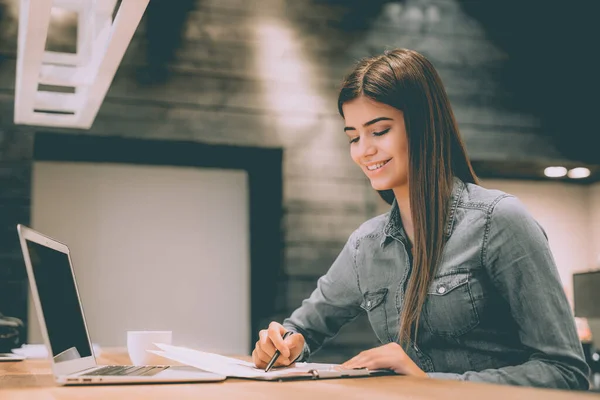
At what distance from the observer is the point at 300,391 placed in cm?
95

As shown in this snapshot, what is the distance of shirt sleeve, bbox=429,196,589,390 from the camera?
47.2 inches

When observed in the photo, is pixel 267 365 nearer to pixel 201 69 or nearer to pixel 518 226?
pixel 518 226

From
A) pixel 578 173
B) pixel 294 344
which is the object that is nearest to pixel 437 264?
pixel 294 344

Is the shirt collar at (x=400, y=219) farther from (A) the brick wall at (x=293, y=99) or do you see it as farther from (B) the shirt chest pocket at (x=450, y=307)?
(A) the brick wall at (x=293, y=99)

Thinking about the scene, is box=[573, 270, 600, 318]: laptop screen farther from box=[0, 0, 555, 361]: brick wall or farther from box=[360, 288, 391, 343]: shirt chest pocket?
box=[0, 0, 555, 361]: brick wall

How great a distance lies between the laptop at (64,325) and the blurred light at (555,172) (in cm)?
409

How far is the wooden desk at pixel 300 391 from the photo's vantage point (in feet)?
2.80

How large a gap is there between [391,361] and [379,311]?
342 millimetres

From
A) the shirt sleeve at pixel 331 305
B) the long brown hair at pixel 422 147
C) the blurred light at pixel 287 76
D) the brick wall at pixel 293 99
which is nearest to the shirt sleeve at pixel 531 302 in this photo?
the long brown hair at pixel 422 147

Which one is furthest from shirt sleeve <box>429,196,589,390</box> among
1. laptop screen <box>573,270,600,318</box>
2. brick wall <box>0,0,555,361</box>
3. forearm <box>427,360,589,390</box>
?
brick wall <box>0,0,555,361</box>

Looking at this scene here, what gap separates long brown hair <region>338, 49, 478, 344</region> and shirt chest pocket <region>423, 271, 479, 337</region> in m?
0.02


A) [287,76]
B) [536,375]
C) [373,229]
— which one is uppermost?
[287,76]

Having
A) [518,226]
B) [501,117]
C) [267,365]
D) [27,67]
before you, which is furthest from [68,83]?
[501,117]

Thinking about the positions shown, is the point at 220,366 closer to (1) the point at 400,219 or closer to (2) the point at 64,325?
(2) the point at 64,325
